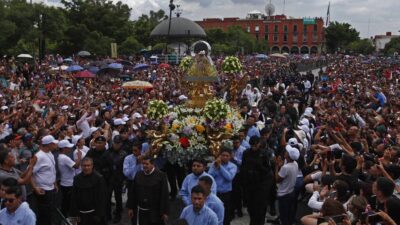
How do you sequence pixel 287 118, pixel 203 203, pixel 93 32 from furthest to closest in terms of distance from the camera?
1. pixel 93 32
2. pixel 287 118
3. pixel 203 203

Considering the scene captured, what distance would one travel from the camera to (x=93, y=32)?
4453 centimetres

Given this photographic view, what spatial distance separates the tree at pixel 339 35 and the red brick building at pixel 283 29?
9.66 metres

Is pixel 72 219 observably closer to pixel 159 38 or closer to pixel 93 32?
pixel 93 32

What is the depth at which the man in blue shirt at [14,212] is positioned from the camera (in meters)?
5.32

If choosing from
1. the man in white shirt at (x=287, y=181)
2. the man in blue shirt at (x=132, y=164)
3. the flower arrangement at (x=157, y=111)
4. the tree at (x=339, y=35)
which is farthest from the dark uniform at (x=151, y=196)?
the tree at (x=339, y=35)

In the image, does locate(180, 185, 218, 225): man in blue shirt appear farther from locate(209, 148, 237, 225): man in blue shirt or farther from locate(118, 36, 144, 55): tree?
locate(118, 36, 144, 55): tree

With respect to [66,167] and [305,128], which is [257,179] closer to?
[66,167]

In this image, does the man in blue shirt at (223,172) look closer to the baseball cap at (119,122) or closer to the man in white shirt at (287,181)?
the man in white shirt at (287,181)

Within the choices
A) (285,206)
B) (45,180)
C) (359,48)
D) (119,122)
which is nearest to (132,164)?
(45,180)

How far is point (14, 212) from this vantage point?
17.6 feet

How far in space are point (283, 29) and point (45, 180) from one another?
390 feet

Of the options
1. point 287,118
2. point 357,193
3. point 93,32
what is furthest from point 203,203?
point 93,32

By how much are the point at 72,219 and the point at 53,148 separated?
126 cm

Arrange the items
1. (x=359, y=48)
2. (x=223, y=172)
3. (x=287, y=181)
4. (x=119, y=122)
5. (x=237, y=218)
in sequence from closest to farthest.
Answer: (x=223, y=172)
(x=287, y=181)
(x=237, y=218)
(x=119, y=122)
(x=359, y=48)
